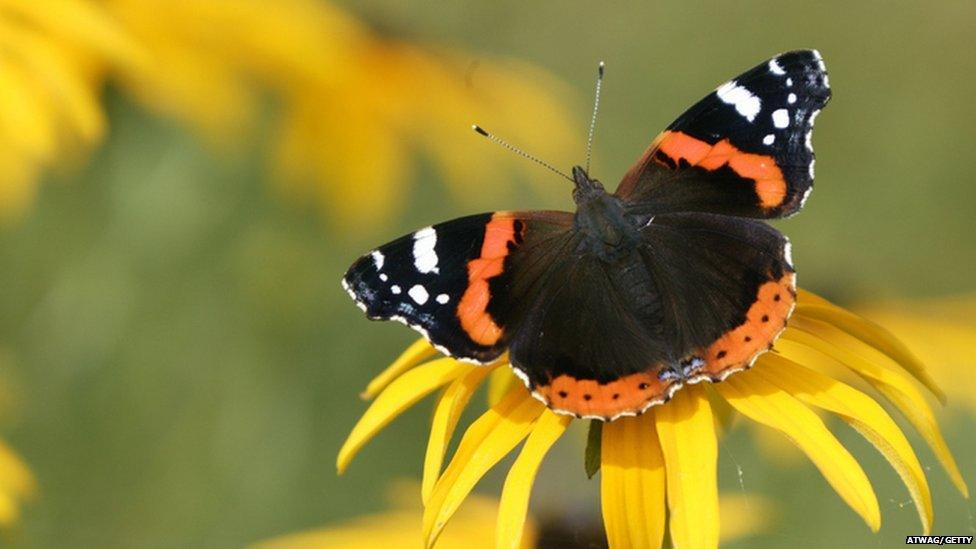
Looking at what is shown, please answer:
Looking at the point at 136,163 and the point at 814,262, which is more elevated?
the point at 814,262

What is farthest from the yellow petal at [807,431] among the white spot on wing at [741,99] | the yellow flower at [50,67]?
the yellow flower at [50,67]

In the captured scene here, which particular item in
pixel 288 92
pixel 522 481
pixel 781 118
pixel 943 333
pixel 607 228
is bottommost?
pixel 522 481

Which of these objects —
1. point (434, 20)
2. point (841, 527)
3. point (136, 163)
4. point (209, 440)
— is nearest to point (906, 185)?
point (434, 20)

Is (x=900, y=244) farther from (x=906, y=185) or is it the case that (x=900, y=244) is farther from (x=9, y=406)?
(x=9, y=406)

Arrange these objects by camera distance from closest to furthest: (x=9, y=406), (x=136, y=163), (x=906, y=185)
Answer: (x=136, y=163) < (x=9, y=406) < (x=906, y=185)

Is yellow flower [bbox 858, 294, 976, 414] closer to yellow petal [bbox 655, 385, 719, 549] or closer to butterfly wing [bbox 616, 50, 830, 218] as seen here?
butterfly wing [bbox 616, 50, 830, 218]

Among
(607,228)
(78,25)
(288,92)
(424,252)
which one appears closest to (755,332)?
(607,228)

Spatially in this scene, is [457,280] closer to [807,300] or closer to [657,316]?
[657,316]

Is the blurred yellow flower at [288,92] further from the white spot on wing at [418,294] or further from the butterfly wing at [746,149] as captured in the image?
the butterfly wing at [746,149]
